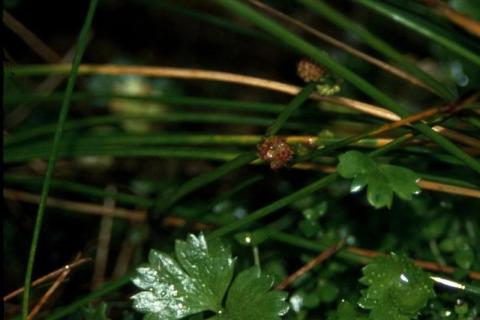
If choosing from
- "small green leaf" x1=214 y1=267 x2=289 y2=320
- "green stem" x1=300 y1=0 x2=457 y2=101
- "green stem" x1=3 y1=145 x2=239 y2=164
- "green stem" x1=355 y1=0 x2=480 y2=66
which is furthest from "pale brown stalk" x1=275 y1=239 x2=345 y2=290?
"green stem" x1=355 y1=0 x2=480 y2=66

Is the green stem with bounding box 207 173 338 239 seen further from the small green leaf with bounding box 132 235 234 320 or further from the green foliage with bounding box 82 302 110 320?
the green foliage with bounding box 82 302 110 320

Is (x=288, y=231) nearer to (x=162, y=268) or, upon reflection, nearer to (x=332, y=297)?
(x=332, y=297)

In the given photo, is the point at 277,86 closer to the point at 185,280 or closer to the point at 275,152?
the point at 275,152

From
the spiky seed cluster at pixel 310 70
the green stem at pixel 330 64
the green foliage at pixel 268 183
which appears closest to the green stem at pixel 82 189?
the green foliage at pixel 268 183

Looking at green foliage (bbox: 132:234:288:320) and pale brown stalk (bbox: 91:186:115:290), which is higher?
pale brown stalk (bbox: 91:186:115:290)

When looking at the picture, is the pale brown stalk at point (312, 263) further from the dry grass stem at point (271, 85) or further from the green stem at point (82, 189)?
the green stem at point (82, 189)

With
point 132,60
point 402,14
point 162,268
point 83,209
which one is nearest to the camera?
point 402,14

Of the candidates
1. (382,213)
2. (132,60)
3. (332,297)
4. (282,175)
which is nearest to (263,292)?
(332,297)
